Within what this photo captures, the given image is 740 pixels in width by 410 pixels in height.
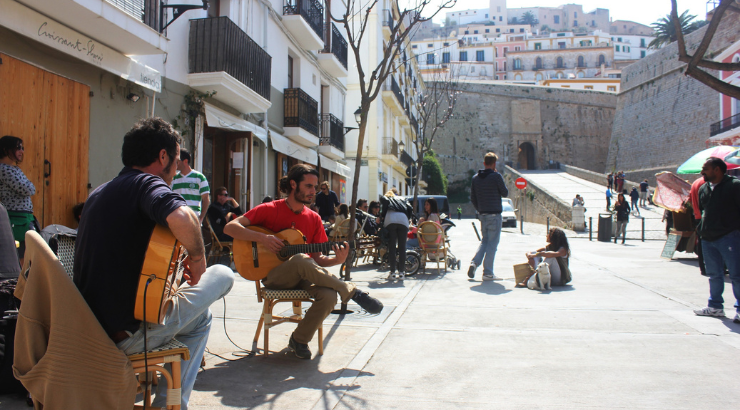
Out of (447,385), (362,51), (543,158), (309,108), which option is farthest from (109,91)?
(543,158)

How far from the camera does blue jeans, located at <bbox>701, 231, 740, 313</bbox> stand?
4891 millimetres

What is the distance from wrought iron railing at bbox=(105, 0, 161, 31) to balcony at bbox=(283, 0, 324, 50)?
256 inches

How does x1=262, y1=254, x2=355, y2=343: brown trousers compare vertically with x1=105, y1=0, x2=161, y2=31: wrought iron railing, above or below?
below

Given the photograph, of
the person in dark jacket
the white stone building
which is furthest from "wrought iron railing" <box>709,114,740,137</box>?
the person in dark jacket

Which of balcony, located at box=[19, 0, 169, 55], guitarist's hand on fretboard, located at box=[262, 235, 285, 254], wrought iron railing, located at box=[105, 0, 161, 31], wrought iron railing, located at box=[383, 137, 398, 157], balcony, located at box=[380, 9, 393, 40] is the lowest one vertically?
guitarist's hand on fretboard, located at box=[262, 235, 285, 254]

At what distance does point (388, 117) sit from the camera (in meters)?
30.1

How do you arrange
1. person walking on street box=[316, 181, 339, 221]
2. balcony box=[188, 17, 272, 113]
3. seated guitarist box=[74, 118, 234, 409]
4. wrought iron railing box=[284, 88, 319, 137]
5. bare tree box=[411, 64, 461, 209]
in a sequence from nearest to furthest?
seated guitarist box=[74, 118, 234, 409] → balcony box=[188, 17, 272, 113] → person walking on street box=[316, 181, 339, 221] → wrought iron railing box=[284, 88, 319, 137] → bare tree box=[411, 64, 461, 209]

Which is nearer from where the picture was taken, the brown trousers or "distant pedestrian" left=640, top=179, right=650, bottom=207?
the brown trousers

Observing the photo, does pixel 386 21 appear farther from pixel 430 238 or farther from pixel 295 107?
pixel 430 238

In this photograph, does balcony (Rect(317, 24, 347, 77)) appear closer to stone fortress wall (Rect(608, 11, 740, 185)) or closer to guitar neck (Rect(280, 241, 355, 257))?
guitar neck (Rect(280, 241, 355, 257))

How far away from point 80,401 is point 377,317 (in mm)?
3468

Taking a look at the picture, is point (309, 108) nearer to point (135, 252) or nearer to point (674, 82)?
point (135, 252)

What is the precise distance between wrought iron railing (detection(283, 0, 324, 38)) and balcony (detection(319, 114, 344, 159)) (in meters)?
3.23

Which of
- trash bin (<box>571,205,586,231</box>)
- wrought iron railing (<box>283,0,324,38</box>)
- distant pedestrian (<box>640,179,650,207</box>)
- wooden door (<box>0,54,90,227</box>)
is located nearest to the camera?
wooden door (<box>0,54,90,227</box>)
